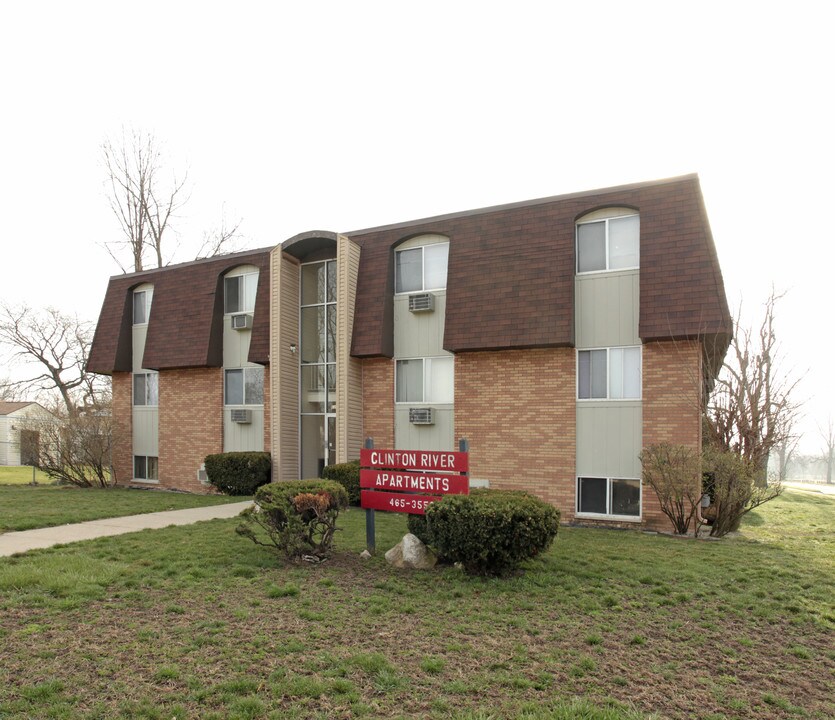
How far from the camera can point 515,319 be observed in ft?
43.2

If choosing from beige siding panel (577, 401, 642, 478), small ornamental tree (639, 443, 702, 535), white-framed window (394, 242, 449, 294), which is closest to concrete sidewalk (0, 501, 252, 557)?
white-framed window (394, 242, 449, 294)

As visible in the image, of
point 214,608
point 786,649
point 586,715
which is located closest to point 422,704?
point 586,715

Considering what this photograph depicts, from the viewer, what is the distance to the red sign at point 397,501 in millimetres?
7766

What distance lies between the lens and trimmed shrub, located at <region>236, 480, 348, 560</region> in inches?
299

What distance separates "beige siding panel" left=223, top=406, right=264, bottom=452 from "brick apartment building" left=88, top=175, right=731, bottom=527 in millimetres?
49

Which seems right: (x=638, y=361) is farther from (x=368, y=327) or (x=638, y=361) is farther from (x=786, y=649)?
(x=786, y=649)

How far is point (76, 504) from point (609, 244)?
43.0ft

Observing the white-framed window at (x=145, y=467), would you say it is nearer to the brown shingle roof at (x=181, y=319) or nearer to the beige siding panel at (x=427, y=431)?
the brown shingle roof at (x=181, y=319)

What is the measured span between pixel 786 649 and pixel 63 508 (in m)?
12.7

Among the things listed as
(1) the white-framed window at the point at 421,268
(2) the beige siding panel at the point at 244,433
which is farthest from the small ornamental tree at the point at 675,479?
(2) the beige siding panel at the point at 244,433

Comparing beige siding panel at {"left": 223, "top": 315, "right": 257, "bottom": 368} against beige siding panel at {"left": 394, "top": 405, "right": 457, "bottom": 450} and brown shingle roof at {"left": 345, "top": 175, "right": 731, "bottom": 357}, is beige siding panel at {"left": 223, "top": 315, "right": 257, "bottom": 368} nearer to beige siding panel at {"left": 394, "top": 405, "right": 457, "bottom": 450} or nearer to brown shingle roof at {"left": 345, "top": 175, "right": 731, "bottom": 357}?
brown shingle roof at {"left": 345, "top": 175, "right": 731, "bottom": 357}

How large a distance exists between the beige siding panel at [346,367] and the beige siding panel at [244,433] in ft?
10.9

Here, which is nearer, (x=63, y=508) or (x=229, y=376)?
(x=63, y=508)

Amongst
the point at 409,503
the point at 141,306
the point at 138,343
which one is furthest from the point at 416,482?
the point at 141,306
